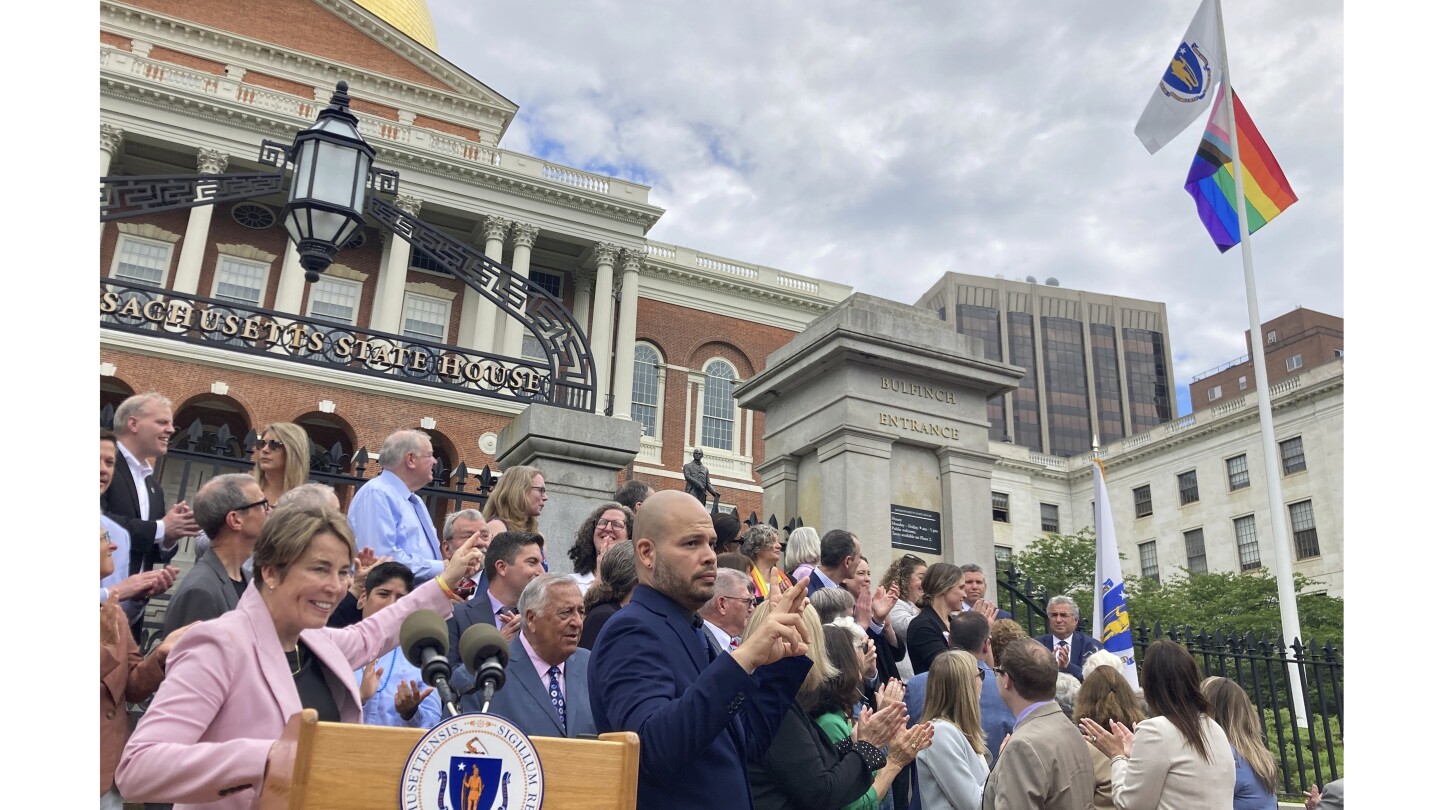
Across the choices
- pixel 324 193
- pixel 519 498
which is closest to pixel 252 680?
pixel 519 498

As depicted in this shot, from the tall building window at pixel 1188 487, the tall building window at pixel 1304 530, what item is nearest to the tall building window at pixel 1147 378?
the tall building window at pixel 1188 487

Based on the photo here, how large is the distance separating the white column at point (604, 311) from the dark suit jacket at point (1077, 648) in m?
29.6

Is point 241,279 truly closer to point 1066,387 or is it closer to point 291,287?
point 291,287

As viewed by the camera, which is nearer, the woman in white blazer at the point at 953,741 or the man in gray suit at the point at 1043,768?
the man in gray suit at the point at 1043,768

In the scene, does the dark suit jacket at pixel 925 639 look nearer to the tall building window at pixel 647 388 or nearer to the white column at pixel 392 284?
the white column at pixel 392 284

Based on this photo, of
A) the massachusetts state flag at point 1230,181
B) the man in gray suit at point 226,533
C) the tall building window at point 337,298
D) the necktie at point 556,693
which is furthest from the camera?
the tall building window at point 337,298

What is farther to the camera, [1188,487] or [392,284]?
[1188,487]

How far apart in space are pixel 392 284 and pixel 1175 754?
35.0m

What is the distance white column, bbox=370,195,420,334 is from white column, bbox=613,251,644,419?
8.18 m

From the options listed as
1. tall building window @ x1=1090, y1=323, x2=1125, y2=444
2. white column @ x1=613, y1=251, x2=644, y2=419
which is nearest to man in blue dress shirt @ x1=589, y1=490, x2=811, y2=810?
white column @ x1=613, y1=251, x2=644, y2=419

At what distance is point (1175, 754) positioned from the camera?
14.3 feet

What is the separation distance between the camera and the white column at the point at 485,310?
36.3m

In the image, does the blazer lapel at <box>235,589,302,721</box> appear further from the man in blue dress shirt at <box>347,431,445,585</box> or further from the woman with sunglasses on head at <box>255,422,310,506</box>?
the man in blue dress shirt at <box>347,431,445,585</box>

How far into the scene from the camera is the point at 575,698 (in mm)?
4031
